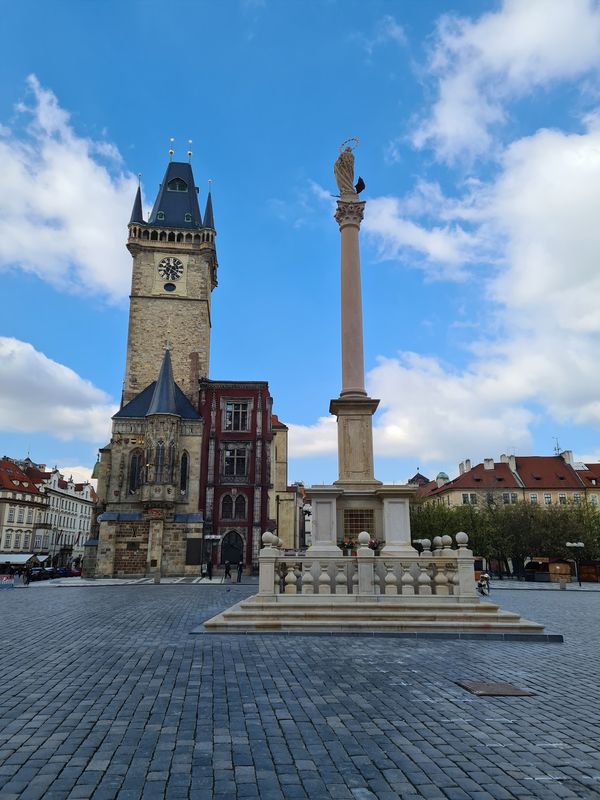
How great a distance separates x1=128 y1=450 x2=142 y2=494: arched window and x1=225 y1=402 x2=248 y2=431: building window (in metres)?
7.77

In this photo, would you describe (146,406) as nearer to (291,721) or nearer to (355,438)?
(355,438)

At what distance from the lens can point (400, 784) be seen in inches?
184

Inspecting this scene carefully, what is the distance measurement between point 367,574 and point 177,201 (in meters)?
53.7

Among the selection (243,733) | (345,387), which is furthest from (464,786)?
(345,387)

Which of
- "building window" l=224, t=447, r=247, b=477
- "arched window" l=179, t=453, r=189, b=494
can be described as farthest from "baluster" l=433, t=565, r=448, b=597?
"arched window" l=179, t=453, r=189, b=494

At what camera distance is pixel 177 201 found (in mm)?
59125

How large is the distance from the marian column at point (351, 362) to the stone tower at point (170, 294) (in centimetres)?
3355

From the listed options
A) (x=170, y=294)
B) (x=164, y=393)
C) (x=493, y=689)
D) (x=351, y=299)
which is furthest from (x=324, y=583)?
(x=170, y=294)

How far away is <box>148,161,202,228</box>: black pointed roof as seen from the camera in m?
57.6

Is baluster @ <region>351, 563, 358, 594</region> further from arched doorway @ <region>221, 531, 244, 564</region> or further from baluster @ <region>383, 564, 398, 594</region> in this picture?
arched doorway @ <region>221, 531, 244, 564</region>

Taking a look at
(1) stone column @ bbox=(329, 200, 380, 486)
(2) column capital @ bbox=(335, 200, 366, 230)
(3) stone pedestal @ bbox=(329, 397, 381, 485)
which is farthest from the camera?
(2) column capital @ bbox=(335, 200, 366, 230)

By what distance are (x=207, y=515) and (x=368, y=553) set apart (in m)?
33.8

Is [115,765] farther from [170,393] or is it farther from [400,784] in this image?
[170,393]

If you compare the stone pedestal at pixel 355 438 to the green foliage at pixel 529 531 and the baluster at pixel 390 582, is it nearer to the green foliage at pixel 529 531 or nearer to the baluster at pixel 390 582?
the baluster at pixel 390 582
